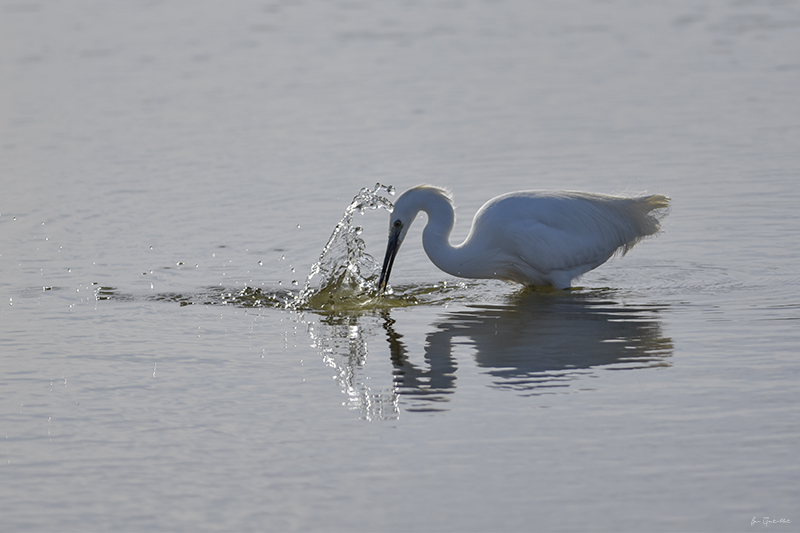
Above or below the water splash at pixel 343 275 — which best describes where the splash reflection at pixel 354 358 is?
below

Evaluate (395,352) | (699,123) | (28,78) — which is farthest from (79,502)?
(28,78)

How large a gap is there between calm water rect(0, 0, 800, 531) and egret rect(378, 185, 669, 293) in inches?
11.6

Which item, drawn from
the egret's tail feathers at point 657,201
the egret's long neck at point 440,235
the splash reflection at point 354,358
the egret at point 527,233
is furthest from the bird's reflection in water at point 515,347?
the egret's tail feathers at point 657,201

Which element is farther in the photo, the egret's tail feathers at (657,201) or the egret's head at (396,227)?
the egret's tail feathers at (657,201)

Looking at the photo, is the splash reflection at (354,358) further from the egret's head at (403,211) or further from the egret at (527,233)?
the egret at (527,233)

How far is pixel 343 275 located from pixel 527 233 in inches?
60.1

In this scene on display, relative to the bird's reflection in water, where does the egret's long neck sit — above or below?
above

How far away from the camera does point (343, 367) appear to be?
23.8 feet

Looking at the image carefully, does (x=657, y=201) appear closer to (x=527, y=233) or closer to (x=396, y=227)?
(x=527, y=233)

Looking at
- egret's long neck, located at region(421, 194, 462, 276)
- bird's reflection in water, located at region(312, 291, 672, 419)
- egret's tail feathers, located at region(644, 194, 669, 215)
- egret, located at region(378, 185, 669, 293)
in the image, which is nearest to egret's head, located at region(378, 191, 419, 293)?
egret, located at region(378, 185, 669, 293)

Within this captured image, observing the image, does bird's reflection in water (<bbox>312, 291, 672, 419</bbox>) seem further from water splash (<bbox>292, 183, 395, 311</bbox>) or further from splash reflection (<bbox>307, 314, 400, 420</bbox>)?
water splash (<bbox>292, 183, 395, 311</bbox>)

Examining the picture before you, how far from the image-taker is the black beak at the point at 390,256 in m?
8.94

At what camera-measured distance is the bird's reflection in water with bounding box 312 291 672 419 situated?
6625mm

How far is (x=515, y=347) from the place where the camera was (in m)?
7.51
